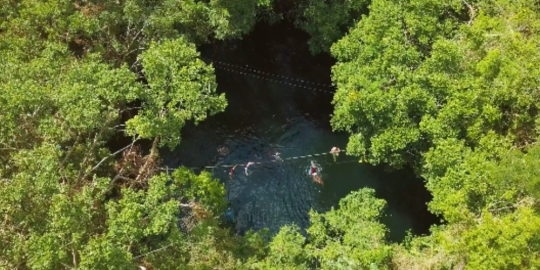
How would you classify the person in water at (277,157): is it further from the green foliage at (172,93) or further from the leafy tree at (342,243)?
the green foliage at (172,93)

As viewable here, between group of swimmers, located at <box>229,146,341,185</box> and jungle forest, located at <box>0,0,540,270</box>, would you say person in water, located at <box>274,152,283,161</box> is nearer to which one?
group of swimmers, located at <box>229,146,341,185</box>

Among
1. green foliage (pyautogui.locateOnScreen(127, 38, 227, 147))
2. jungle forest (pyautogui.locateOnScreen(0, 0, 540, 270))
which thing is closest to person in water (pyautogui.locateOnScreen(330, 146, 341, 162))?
jungle forest (pyautogui.locateOnScreen(0, 0, 540, 270))

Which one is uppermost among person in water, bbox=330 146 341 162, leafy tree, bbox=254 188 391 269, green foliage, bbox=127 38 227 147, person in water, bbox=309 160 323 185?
green foliage, bbox=127 38 227 147

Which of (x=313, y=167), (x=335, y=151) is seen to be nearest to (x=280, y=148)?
(x=313, y=167)

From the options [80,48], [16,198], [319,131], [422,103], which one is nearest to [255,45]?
A: [319,131]

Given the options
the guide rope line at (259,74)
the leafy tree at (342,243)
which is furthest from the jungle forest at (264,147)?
the guide rope line at (259,74)

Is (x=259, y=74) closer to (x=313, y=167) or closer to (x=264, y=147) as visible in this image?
(x=264, y=147)
